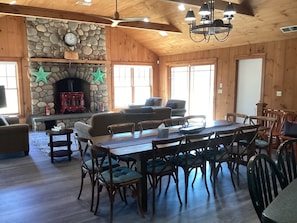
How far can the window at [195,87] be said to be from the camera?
8594mm

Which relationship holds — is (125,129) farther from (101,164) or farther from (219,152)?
(101,164)

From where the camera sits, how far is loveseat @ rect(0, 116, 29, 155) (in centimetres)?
506

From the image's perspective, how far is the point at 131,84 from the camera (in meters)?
10.2

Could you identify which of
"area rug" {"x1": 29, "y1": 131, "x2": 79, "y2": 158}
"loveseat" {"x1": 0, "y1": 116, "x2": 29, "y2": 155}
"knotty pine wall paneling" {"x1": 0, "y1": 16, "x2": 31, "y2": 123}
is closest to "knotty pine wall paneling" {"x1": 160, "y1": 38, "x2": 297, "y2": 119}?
"area rug" {"x1": 29, "y1": 131, "x2": 79, "y2": 158}

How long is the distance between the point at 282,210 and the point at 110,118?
407 centimetres

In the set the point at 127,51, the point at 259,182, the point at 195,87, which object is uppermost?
the point at 127,51

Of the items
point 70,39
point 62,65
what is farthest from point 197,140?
point 70,39

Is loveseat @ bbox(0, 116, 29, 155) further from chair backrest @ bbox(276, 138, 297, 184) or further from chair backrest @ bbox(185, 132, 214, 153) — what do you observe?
chair backrest @ bbox(276, 138, 297, 184)

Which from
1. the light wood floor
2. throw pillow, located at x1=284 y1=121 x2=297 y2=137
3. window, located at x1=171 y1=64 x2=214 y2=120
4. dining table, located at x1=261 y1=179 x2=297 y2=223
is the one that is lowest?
the light wood floor

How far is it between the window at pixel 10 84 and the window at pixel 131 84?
3349 millimetres

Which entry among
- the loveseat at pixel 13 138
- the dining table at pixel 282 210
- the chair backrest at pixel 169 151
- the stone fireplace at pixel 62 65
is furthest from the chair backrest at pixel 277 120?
the stone fireplace at pixel 62 65

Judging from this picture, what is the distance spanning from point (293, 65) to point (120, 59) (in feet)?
19.1

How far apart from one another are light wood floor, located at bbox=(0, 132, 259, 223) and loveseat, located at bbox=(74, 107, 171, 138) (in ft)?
2.96

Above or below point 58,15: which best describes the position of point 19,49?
below
